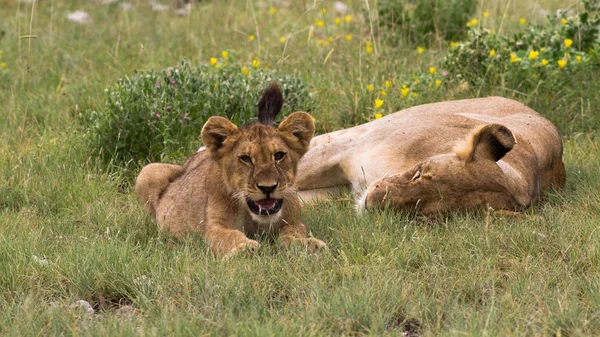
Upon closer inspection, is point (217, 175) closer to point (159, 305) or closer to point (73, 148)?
point (159, 305)

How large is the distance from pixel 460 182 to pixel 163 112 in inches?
99.1

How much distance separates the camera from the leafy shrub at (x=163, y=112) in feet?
22.6

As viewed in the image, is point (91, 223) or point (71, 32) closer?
point (91, 223)

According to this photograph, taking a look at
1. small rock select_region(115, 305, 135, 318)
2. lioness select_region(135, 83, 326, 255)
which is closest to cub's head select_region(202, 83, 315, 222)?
lioness select_region(135, 83, 326, 255)

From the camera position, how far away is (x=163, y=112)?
6.91 m

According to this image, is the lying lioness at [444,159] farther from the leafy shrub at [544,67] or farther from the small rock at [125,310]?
the small rock at [125,310]

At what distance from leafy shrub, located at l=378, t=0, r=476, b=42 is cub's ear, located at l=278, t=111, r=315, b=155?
4.59 meters

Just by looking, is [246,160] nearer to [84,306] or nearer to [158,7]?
[84,306]

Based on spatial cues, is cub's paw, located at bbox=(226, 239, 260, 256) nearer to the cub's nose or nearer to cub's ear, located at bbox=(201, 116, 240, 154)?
the cub's nose

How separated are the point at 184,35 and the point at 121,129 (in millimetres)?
3631

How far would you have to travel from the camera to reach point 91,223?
560cm

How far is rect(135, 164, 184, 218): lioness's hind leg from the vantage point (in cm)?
588

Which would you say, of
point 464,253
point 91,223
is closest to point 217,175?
point 91,223

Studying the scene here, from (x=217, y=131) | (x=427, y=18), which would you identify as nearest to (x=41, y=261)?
(x=217, y=131)
